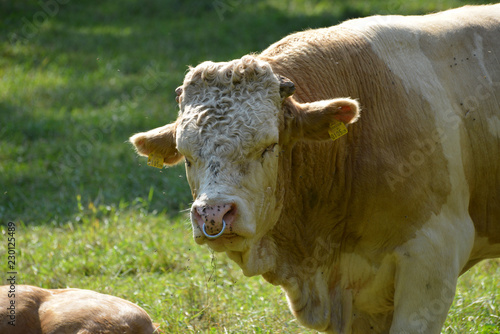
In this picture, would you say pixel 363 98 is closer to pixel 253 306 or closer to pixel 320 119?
pixel 320 119

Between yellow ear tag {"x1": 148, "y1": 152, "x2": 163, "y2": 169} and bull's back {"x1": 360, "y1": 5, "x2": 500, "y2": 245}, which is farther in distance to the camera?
yellow ear tag {"x1": 148, "y1": 152, "x2": 163, "y2": 169}

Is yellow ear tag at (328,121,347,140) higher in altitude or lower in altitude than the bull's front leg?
higher

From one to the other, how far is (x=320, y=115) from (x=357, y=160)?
42 cm

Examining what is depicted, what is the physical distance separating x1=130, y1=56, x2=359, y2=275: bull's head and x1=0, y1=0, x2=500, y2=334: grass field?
1.27 m

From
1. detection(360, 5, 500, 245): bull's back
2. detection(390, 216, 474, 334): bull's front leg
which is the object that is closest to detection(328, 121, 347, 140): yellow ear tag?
detection(360, 5, 500, 245): bull's back

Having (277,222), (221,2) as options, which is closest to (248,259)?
(277,222)

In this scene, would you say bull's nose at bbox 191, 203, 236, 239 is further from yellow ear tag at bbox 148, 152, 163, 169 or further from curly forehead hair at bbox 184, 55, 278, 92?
yellow ear tag at bbox 148, 152, 163, 169

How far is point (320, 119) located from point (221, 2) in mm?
13267

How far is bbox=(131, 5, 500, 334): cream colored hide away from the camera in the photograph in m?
3.79

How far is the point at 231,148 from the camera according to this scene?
144 inches

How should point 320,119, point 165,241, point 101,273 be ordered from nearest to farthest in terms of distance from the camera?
point 320,119, point 101,273, point 165,241

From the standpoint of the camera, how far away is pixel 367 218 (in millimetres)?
4117

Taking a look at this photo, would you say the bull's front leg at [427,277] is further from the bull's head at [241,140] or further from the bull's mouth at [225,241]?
the bull's mouth at [225,241]

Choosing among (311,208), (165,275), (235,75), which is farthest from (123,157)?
(235,75)
